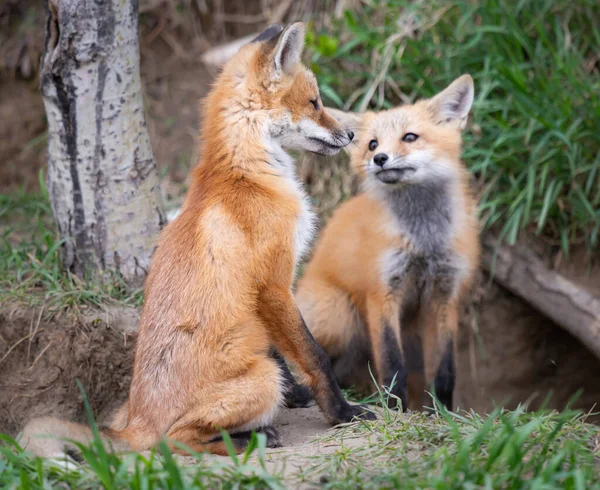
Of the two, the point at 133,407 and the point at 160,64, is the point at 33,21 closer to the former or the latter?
the point at 160,64

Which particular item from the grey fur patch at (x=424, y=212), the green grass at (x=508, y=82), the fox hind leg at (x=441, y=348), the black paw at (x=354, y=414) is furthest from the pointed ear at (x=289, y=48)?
the green grass at (x=508, y=82)

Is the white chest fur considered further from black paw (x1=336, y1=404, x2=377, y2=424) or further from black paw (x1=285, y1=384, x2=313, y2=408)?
black paw (x1=285, y1=384, x2=313, y2=408)

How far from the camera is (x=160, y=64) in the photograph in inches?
308

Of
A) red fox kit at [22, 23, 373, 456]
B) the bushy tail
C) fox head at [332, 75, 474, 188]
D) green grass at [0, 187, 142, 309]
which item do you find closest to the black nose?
fox head at [332, 75, 474, 188]

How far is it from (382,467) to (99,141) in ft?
8.97

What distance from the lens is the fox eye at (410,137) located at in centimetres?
465

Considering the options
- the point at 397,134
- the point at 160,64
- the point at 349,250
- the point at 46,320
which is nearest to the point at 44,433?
the point at 46,320

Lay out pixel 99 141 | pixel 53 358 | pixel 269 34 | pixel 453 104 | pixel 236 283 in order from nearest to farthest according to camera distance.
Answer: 1. pixel 236 283
2. pixel 269 34
3. pixel 53 358
4. pixel 99 141
5. pixel 453 104

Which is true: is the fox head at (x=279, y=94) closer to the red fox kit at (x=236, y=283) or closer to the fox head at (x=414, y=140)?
the red fox kit at (x=236, y=283)

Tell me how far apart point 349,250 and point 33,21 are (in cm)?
467

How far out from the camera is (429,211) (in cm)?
473

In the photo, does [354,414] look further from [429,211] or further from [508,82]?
[508,82]

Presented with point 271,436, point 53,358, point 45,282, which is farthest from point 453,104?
point 53,358

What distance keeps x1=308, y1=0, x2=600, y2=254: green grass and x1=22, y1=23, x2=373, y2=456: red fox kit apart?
252 cm
